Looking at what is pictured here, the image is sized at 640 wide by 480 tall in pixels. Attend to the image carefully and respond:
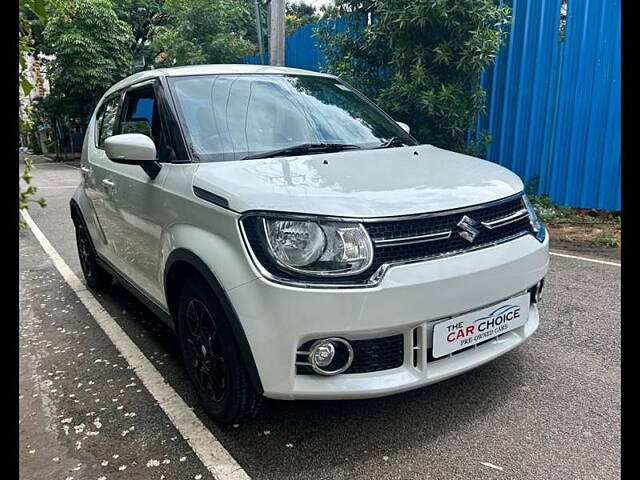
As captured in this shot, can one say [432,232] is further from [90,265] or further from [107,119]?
[90,265]

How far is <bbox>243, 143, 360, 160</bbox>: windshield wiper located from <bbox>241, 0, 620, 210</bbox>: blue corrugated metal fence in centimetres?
465

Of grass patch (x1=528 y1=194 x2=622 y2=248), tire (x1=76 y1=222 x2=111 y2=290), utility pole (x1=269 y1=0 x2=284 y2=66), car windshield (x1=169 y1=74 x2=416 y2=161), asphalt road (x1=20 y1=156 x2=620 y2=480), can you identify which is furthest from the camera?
utility pole (x1=269 y1=0 x2=284 y2=66)

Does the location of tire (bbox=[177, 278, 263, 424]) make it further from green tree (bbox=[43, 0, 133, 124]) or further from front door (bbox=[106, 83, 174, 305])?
green tree (bbox=[43, 0, 133, 124])

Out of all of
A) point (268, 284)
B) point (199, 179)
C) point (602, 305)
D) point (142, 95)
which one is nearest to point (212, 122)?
point (199, 179)

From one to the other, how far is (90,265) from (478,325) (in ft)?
11.9

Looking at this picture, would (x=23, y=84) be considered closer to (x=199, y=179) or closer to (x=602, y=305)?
(x=199, y=179)

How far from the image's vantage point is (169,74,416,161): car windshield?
2.84m

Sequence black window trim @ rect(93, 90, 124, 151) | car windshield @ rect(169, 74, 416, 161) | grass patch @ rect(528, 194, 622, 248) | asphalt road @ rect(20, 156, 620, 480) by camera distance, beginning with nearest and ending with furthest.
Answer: asphalt road @ rect(20, 156, 620, 480), car windshield @ rect(169, 74, 416, 161), black window trim @ rect(93, 90, 124, 151), grass patch @ rect(528, 194, 622, 248)

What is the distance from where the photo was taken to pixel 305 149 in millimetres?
2891

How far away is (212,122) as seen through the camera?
2922mm

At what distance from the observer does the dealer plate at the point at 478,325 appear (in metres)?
2.23

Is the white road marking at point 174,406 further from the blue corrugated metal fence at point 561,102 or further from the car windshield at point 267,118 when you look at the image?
the blue corrugated metal fence at point 561,102

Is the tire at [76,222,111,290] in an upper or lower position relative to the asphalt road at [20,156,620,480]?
upper

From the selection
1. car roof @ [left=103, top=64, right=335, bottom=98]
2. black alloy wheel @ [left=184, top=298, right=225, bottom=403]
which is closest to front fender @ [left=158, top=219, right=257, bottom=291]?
black alloy wheel @ [left=184, top=298, right=225, bottom=403]
